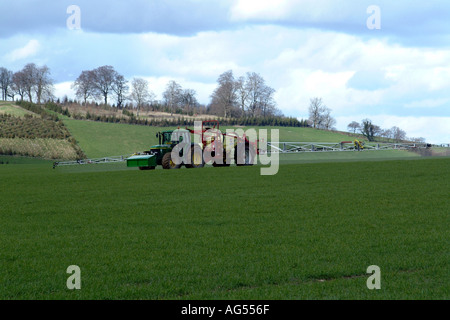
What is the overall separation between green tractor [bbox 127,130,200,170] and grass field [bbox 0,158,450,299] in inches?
375

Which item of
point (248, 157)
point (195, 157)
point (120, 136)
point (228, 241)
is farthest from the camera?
point (120, 136)

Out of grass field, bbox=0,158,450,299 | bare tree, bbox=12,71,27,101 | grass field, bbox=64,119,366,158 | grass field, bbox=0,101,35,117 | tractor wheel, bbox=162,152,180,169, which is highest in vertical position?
bare tree, bbox=12,71,27,101

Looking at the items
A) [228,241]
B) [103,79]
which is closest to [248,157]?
[228,241]

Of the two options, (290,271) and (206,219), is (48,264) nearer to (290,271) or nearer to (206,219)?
(290,271)

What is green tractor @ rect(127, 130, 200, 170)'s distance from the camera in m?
32.4

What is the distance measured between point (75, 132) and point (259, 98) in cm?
4320

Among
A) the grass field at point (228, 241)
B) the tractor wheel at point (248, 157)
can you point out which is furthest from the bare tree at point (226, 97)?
the grass field at point (228, 241)

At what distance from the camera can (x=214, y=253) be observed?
410 inches

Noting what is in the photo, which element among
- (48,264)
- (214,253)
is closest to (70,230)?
(48,264)

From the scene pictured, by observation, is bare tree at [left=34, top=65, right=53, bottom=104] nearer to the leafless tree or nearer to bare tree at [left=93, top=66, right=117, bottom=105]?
bare tree at [left=93, top=66, right=117, bottom=105]

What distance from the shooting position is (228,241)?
11.6 m

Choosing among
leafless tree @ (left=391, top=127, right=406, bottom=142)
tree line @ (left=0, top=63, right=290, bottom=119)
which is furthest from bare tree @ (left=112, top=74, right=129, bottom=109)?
leafless tree @ (left=391, top=127, right=406, bottom=142)

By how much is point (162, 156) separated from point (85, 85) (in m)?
87.7

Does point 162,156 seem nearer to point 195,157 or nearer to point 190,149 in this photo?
point 190,149
